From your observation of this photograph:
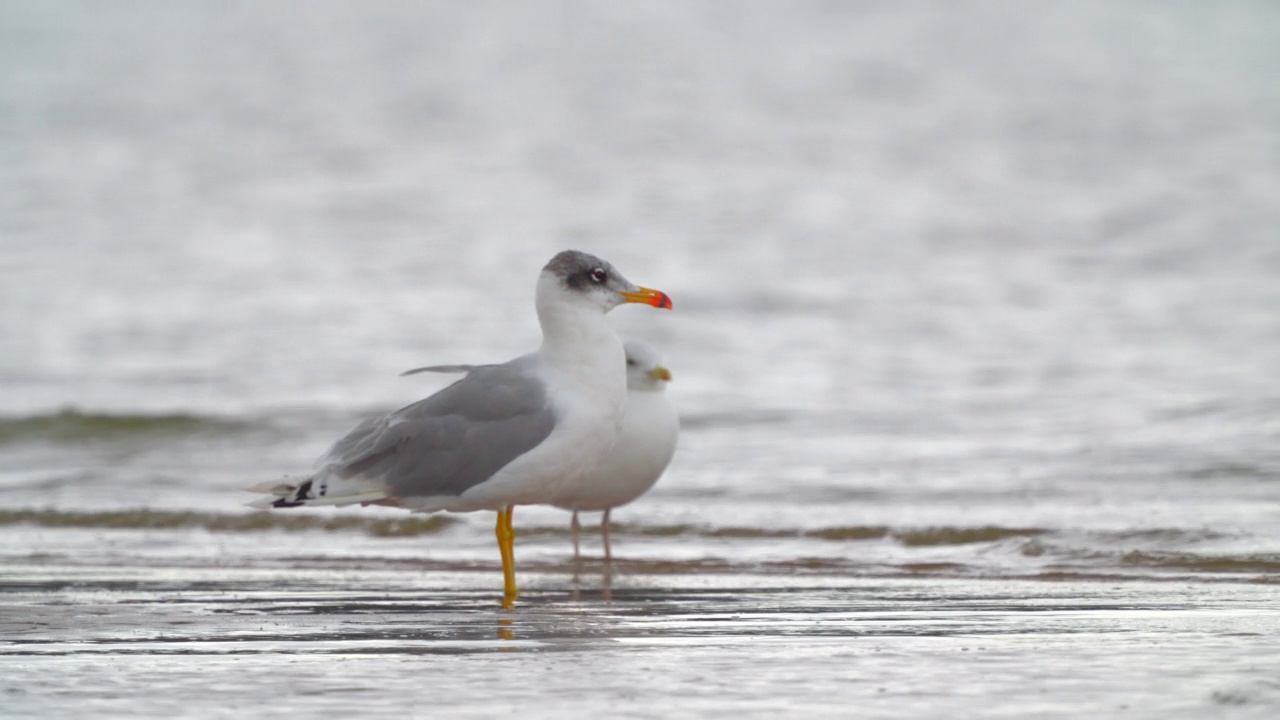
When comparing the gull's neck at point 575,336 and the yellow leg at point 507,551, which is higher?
the gull's neck at point 575,336

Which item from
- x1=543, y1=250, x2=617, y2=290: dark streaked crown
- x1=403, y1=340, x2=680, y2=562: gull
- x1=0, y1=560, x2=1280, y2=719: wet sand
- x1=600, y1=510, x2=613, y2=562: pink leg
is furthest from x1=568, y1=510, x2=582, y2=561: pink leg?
x1=543, y1=250, x2=617, y2=290: dark streaked crown

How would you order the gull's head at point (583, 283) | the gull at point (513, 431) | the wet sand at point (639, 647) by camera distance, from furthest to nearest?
the gull's head at point (583, 283)
the gull at point (513, 431)
the wet sand at point (639, 647)

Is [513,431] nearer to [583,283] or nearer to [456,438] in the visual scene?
[456,438]

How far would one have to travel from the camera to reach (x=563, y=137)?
23781 mm

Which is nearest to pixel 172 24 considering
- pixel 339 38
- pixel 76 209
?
pixel 339 38

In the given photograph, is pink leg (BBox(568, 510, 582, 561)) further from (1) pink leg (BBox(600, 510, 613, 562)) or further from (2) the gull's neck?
(2) the gull's neck

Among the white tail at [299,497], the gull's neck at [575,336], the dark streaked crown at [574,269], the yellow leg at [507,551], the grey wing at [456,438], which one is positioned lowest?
the yellow leg at [507,551]

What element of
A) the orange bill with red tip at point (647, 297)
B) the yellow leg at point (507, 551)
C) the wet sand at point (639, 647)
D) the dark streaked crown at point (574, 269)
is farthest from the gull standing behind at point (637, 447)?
the dark streaked crown at point (574, 269)

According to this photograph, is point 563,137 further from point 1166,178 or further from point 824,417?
point 824,417

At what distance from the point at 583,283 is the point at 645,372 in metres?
1.34

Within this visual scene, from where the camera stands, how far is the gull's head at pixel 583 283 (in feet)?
17.0

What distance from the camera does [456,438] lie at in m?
5.16

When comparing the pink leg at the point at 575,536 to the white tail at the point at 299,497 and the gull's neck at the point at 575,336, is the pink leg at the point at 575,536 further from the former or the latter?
the gull's neck at the point at 575,336

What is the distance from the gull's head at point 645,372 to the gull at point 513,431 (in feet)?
3.80
